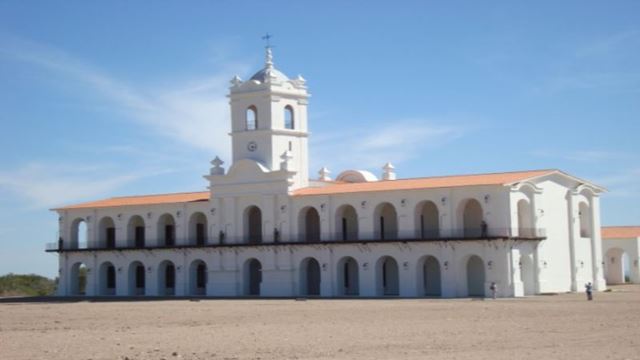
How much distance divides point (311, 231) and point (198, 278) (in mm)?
8445

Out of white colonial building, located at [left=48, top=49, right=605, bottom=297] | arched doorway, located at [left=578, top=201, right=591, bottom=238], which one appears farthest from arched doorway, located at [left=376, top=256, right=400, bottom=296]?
arched doorway, located at [left=578, top=201, right=591, bottom=238]

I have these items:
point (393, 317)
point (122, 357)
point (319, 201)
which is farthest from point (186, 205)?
point (122, 357)

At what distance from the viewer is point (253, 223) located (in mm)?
64625

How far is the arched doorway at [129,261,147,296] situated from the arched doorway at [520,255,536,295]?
23943mm

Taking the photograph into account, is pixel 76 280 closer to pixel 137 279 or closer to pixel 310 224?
pixel 137 279

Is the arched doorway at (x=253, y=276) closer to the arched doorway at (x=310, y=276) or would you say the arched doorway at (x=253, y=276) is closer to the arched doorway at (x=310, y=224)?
the arched doorway at (x=310, y=276)

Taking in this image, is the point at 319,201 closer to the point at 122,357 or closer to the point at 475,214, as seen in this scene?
the point at 475,214

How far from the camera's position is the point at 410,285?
5625 cm

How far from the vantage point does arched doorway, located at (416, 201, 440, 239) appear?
57287 millimetres

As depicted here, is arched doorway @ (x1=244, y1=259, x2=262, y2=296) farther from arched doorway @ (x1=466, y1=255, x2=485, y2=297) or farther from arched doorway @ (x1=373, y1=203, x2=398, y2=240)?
arched doorway @ (x1=466, y1=255, x2=485, y2=297)

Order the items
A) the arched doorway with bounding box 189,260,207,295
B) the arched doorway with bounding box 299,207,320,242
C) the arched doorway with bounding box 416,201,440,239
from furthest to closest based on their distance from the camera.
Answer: the arched doorway with bounding box 189,260,207,295 < the arched doorway with bounding box 299,207,320,242 < the arched doorway with bounding box 416,201,440,239

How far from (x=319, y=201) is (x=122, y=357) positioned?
37483 millimetres

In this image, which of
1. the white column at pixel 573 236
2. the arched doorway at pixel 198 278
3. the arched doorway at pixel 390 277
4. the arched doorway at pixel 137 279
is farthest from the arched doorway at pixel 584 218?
the arched doorway at pixel 137 279

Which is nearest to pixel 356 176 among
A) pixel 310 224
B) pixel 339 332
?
pixel 310 224
